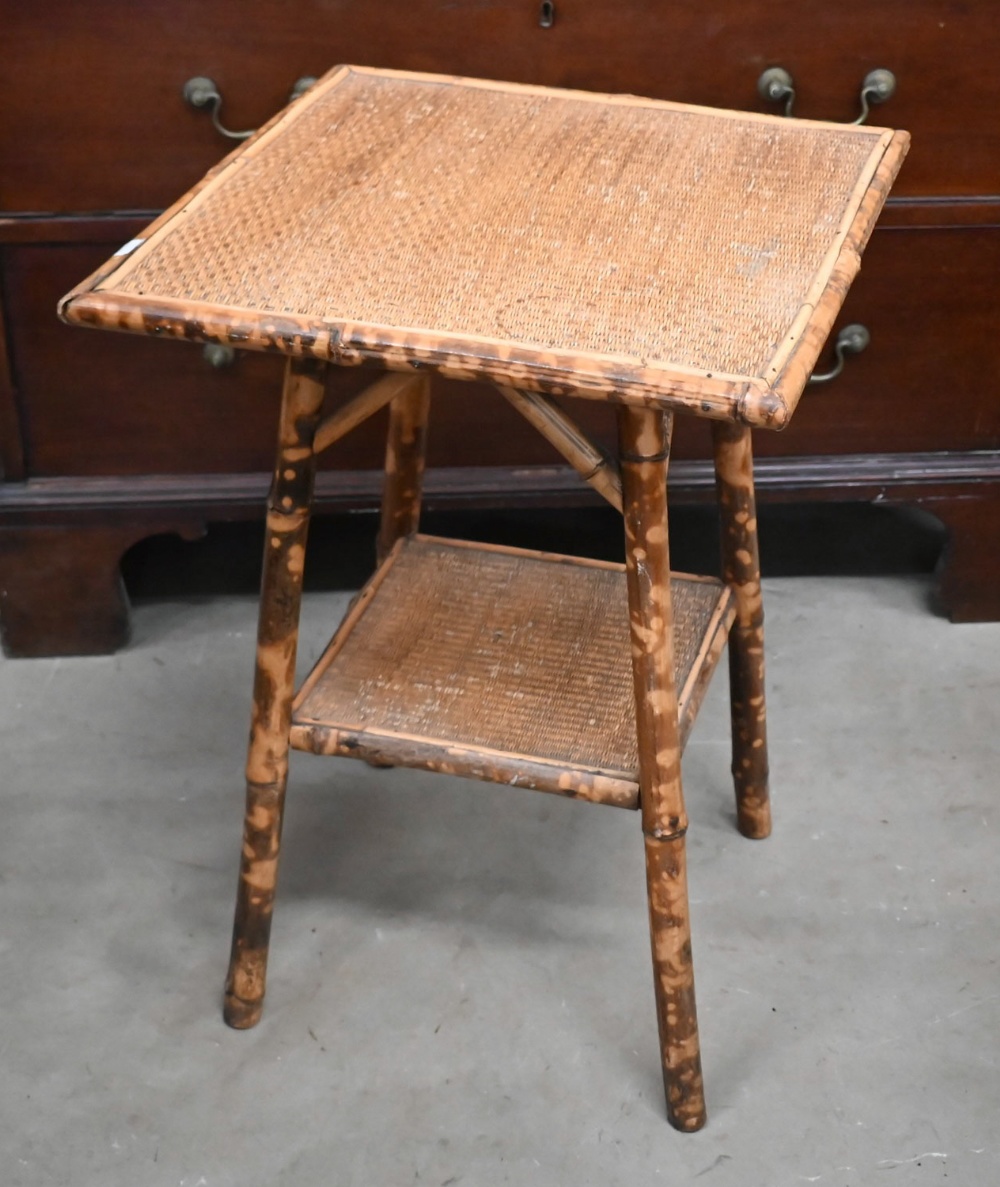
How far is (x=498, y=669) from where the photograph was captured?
4.64 feet

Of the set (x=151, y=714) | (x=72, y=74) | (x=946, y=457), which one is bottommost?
(x=151, y=714)

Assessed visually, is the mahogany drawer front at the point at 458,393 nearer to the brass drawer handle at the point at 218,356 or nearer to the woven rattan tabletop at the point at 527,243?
the brass drawer handle at the point at 218,356

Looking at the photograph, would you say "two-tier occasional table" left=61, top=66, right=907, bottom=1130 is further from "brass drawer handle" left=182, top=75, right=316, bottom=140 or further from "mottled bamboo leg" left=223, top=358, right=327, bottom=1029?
"brass drawer handle" left=182, top=75, right=316, bottom=140

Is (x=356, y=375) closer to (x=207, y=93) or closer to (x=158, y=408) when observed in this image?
(x=158, y=408)

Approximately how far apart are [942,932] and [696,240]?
0.77m

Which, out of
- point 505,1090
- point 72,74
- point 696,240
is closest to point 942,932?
point 505,1090

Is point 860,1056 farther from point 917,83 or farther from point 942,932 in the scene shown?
point 917,83

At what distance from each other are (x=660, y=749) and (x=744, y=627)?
304mm

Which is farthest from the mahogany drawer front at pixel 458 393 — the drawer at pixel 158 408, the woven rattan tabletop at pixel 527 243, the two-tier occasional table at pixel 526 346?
the woven rattan tabletop at pixel 527 243

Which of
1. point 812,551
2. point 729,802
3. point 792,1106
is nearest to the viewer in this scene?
point 792,1106

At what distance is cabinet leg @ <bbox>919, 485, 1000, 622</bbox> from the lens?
183cm

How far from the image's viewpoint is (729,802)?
66.4 inches

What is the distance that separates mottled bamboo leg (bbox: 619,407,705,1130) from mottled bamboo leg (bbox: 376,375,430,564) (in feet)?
1.33

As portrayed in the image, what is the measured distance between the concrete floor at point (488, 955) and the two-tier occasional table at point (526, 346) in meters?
0.09
